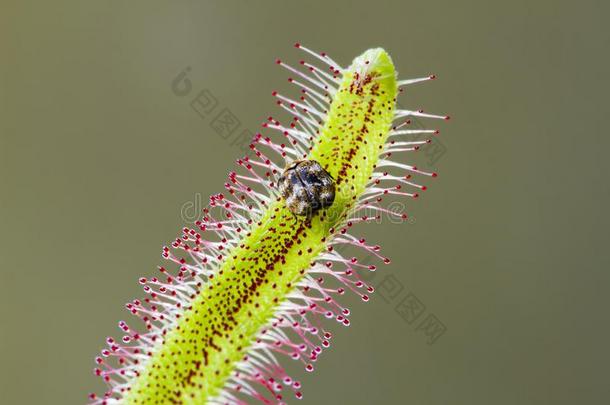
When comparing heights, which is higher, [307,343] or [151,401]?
[307,343]

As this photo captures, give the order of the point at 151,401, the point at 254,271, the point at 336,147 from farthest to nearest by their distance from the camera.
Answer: the point at 336,147, the point at 254,271, the point at 151,401

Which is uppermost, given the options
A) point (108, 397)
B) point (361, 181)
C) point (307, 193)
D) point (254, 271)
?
point (361, 181)

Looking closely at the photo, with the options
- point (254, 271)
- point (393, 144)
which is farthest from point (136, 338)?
point (393, 144)

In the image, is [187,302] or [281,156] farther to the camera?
[281,156]

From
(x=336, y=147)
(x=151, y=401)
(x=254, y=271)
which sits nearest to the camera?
(x=151, y=401)

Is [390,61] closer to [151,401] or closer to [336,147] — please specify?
[336,147]

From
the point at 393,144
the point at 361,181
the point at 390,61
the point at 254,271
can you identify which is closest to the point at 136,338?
the point at 254,271

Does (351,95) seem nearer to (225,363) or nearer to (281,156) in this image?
(281,156)
